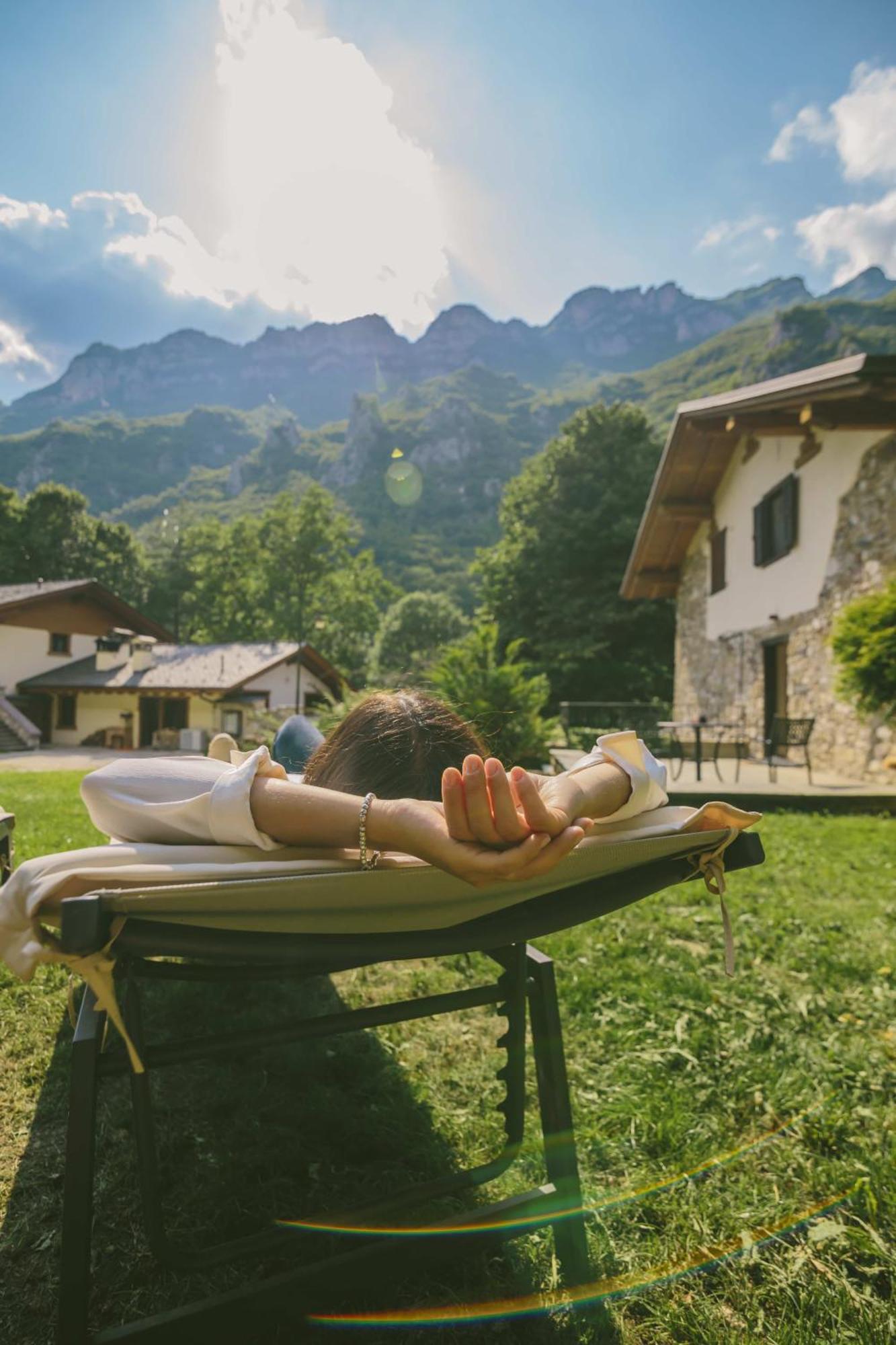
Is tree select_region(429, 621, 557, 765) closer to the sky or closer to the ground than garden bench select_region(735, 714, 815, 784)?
closer to the sky

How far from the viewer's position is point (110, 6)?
5.99 meters

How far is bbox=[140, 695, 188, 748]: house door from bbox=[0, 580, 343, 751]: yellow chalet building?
2cm

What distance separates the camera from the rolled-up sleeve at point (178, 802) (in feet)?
2.89

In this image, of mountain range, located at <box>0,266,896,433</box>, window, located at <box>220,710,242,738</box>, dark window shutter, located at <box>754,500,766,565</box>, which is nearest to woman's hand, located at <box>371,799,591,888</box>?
dark window shutter, located at <box>754,500,766,565</box>

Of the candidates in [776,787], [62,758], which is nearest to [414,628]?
[62,758]

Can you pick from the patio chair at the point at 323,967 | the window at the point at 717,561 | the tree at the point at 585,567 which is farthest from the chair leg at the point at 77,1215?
the tree at the point at 585,567

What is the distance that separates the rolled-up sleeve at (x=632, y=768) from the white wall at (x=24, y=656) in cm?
2426

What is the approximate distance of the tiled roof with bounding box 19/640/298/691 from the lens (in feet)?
68.0

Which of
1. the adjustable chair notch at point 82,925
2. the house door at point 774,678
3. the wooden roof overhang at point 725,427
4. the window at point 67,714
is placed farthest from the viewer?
the window at point 67,714

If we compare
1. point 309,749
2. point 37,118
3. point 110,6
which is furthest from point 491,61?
point 309,749

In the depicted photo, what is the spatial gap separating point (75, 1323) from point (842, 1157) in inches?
62.7

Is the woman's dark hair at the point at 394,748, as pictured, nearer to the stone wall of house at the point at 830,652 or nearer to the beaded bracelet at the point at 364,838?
the beaded bracelet at the point at 364,838

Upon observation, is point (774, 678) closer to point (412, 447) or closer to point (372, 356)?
point (412, 447)

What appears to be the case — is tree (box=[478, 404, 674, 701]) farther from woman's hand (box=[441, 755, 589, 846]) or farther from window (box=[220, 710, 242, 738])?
woman's hand (box=[441, 755, 589, 846])
